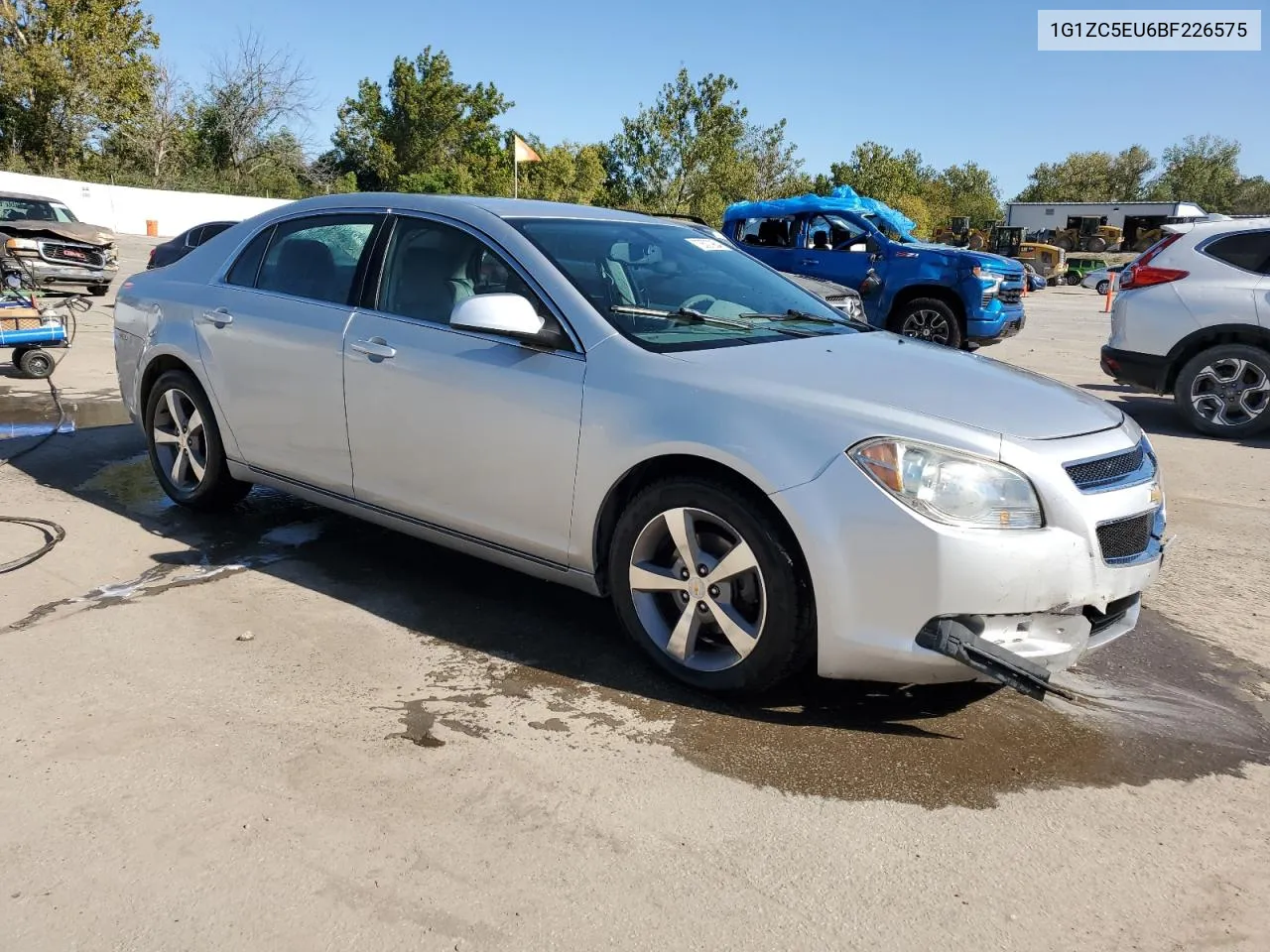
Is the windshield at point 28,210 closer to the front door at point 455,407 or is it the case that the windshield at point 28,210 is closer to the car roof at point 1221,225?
the front door at point 455,407

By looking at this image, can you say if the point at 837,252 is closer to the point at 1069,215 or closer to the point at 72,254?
the point at 72,254

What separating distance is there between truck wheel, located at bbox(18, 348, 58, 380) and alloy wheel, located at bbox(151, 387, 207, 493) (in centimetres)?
475

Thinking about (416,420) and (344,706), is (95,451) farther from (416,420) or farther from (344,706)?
(344,706)

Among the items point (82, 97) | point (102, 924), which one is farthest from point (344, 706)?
point (82, 97)

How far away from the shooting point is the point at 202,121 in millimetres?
51344

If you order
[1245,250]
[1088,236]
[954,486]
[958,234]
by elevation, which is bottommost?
[954,486]

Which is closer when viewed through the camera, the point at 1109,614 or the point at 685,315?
the point at 1109,614

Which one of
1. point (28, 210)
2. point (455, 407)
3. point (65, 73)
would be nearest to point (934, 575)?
point (455, 407)

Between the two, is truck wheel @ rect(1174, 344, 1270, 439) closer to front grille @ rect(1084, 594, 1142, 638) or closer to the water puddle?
front grille @ rect(1084, 594, 1142, 638)

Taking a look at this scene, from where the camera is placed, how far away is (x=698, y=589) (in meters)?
3.34

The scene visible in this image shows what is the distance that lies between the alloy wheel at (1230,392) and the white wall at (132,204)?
105 ft

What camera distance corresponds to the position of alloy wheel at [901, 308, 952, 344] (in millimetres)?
12789

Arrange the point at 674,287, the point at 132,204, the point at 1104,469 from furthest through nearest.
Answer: the point at 132,204 → the point at 674,287 → the point at 1104,469

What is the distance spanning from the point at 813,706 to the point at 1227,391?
6.66 m
